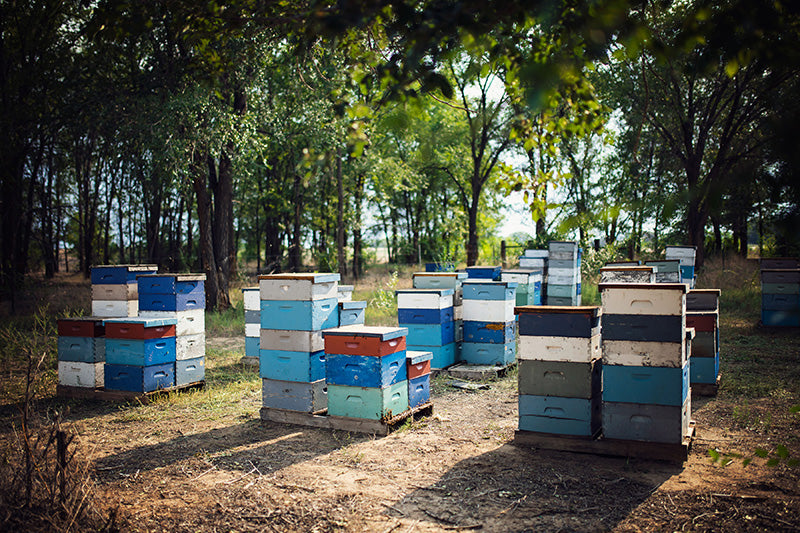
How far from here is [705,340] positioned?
599cm

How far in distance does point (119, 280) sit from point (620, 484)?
6.22m

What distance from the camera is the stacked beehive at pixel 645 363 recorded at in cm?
415

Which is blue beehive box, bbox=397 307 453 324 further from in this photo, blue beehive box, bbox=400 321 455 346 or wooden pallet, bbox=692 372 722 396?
wooden pallet, bbox=692 372 722 396

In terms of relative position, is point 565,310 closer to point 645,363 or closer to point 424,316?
point 645,363

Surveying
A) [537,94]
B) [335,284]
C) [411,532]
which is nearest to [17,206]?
[335,284]

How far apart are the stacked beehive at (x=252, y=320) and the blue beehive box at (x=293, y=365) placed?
221cm

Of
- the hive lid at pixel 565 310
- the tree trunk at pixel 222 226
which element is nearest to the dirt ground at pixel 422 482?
the hive lid at pixel 565 310

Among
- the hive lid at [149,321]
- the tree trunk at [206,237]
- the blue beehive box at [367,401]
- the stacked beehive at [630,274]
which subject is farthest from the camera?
the tree trunk at [206,237]

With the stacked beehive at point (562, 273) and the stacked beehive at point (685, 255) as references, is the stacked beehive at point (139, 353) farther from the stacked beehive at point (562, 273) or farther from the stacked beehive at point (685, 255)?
the stacked beehive at point (685, 255)

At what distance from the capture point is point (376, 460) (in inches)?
174

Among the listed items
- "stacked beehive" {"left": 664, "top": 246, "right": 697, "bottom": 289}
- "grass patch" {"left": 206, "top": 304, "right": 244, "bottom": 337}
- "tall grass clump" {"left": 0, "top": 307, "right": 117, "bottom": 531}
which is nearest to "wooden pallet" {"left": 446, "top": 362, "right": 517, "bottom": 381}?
"tall grass clump" {"left": 0, "top": 307, "right": 117, "bottom": 531}

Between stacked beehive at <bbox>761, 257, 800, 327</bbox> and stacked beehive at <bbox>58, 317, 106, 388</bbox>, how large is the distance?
993 centimetres

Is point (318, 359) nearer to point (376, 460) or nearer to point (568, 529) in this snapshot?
point (376, 460)

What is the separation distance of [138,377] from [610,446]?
4.87 meters
